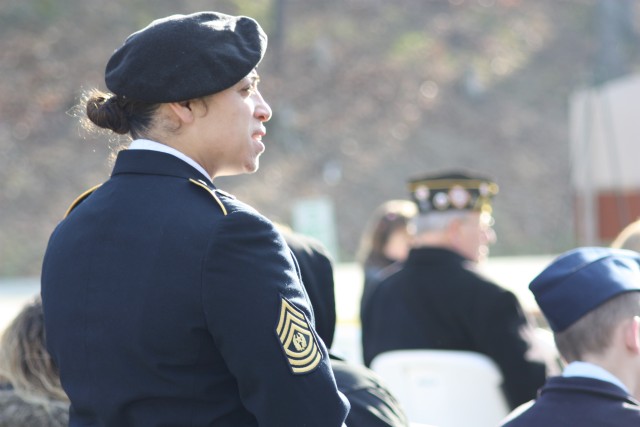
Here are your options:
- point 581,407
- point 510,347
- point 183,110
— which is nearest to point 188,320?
point 183,110

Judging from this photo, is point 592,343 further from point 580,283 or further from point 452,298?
point 452,298

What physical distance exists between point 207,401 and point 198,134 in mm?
448

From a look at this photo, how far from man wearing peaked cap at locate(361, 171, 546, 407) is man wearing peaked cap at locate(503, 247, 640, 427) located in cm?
129

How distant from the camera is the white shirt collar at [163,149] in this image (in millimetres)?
1674

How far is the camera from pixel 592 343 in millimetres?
2104

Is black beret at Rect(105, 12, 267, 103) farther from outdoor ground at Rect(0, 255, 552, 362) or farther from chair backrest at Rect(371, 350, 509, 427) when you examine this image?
outdoor ground at Rect(0, 255, 552, 362)

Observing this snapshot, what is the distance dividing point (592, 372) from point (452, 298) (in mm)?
1613

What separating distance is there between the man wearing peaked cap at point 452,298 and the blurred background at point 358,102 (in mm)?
11012

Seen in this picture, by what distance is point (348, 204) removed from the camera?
63.5 feet

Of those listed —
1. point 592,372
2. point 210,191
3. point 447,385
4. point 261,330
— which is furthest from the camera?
point 447,385

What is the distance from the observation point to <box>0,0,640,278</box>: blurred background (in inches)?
727

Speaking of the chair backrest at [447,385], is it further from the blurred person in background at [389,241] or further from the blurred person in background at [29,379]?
the blurred person in background at [389,241]

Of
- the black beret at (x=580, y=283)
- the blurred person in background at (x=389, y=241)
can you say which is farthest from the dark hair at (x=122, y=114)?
the blurred person in background at (x=389, y=241)

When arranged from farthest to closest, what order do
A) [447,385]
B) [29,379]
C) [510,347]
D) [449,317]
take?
[449,317], [510,347], [447,385], [29,379]
